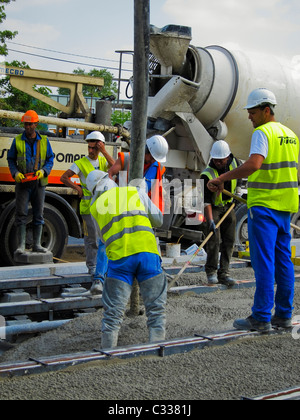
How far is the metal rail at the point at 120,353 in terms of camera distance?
168 inches

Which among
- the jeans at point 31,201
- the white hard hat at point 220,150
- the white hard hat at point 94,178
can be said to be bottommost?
the jeans at point 31,201

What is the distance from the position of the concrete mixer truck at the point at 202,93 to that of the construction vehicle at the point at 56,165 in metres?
0.99

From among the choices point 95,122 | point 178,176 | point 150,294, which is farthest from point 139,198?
point 178,176

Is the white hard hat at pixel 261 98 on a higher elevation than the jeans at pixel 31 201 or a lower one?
higher

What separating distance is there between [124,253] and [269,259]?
4.12 feet

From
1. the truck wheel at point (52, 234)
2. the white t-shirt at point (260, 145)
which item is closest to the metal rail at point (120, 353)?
the white t-shirt at point (260, 145)

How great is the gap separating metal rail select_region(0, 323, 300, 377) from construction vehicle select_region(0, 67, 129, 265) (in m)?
4.73

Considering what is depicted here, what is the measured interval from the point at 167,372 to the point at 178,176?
7.25m

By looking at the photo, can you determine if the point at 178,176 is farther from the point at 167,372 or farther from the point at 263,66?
the point at 167,372

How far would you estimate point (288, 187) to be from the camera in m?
5.46

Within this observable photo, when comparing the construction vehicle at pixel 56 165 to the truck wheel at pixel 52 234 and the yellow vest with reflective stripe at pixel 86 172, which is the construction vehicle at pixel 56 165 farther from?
the yellow vest with reflective stripe at pixel 86 172

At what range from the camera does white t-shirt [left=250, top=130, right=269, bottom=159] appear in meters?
5.28

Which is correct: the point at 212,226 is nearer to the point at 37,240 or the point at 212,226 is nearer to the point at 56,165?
the point at 37,240

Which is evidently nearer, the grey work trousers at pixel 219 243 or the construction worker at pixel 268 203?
the construction worker at pixel 268 203
